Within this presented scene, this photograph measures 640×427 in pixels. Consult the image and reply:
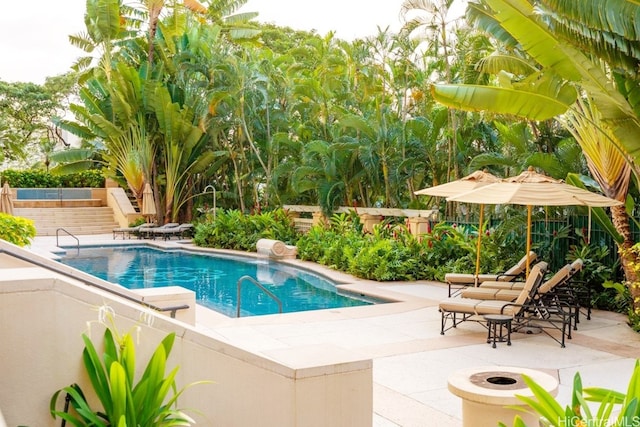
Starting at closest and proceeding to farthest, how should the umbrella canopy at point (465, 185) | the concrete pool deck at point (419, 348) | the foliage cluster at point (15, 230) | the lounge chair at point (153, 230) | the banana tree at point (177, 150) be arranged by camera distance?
the concrete pool deck at point (419, 348) < the umbrella canopy at point (465, 185) < the foliage cluster at point (15, 230) < the banana tree at point (177, 150) < the lounge chair at point (153, 230)

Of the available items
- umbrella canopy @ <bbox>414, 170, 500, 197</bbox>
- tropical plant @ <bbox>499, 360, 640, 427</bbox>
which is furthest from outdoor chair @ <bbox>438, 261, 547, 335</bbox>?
tropical plant @ <bbox>499, 360, 640, 427</bbox>

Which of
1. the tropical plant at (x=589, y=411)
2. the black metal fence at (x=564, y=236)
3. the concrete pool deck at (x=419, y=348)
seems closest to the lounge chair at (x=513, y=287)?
the concrete pool deck at (x=419, y=348)

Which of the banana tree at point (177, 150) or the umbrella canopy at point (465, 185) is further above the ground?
the banana tree at point (177, 150)

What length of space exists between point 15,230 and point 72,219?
58.3ft

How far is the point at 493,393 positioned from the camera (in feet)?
13.3

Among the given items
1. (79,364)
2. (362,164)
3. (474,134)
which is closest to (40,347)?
(79,364)

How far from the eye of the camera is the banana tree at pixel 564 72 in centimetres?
675

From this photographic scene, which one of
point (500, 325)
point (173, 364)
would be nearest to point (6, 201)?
point (500, 325)

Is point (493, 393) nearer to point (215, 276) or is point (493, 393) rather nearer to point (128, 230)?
point (215, 276)

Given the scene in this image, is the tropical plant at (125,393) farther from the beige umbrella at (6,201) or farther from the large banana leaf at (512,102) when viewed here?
the beige umbrella at (6,201)

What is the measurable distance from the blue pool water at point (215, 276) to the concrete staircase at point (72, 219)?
6.53 metres

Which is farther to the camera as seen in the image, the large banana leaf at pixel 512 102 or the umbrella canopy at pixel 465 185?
the umbrella canopy at pixel 465 185

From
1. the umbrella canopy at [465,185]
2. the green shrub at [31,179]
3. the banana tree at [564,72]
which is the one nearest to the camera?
the banana tree at [564,72]

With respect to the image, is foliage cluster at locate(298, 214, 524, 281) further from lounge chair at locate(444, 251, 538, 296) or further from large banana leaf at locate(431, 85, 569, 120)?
large banana leaf at locate(431, 85, 569, 120)
